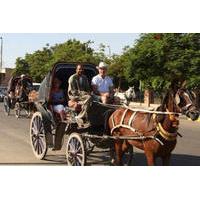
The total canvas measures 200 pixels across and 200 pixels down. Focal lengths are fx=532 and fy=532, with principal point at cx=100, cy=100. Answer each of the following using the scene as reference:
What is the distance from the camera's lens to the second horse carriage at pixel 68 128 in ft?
32.8

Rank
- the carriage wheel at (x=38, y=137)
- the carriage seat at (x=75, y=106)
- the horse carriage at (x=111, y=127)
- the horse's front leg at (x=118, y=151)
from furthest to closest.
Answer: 1. the carriage wheel at (x=38, y=137)
2. the carriage seat at (x=75, y=106)
3. the horse's front leg at (x=118, y=151)
4. the horse carriage at (x=111, y=127)

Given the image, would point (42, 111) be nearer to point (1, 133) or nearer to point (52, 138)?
point (52, 138)

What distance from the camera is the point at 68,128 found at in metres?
10.5

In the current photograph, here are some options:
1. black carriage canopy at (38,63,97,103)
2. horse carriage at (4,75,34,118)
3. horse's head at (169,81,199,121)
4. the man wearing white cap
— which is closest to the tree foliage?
horse carriage at (4,75,34,118)

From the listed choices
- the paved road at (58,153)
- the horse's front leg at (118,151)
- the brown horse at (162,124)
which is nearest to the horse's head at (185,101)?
the brown horse at (162,124)

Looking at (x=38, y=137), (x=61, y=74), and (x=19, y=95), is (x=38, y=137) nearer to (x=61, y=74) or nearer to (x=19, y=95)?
(x=61, y=74)

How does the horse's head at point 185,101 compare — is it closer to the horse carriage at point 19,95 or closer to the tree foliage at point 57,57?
the horse carriage at point 19,95

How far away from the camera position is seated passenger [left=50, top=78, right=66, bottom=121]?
11.0 meters

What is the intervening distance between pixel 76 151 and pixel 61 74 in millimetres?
2706

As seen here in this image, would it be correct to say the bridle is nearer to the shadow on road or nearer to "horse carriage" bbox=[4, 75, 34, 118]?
the shadow on road

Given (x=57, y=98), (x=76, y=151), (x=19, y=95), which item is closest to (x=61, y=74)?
(x=57, y=98)

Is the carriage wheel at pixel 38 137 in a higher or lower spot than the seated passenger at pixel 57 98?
lower

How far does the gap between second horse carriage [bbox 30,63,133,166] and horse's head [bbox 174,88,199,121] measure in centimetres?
185

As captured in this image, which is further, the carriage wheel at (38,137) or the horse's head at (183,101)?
the carriage wheel at (38,137)
